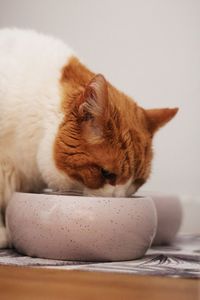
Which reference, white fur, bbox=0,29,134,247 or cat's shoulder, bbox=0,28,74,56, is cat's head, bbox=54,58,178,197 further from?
cat's shoulder, bbox=0,28,74,56

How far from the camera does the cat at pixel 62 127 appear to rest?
1364mm

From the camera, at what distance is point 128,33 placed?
239 cm

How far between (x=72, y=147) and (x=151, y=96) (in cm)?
108

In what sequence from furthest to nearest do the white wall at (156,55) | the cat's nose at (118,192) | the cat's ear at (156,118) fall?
1. the white wall at (156,55)
2. the cat's ear at (156,118)
3. the cat's nose at (118,192)

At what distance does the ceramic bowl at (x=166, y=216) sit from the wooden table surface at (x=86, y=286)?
0.58 meters

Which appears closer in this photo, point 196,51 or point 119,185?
point 119,185

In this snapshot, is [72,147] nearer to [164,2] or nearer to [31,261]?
[31,261]

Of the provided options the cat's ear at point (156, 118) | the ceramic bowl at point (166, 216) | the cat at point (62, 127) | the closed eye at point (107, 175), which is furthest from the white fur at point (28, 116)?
the ceramic bowl at point (166, 216)

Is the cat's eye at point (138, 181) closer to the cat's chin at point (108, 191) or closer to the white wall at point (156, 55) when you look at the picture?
the cat's chin at point (108, 191)

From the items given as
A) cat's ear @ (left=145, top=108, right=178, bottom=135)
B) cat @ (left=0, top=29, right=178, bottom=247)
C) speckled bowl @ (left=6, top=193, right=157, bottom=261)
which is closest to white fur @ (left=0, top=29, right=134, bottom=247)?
cat @ (left=0, top=29, right=178, bottom=247)

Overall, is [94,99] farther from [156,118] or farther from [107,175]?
[156,118]

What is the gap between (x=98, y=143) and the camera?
1.36m

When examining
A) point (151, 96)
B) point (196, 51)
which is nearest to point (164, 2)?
point (196, 51)

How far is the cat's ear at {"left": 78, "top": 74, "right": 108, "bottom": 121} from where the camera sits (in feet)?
4.25
